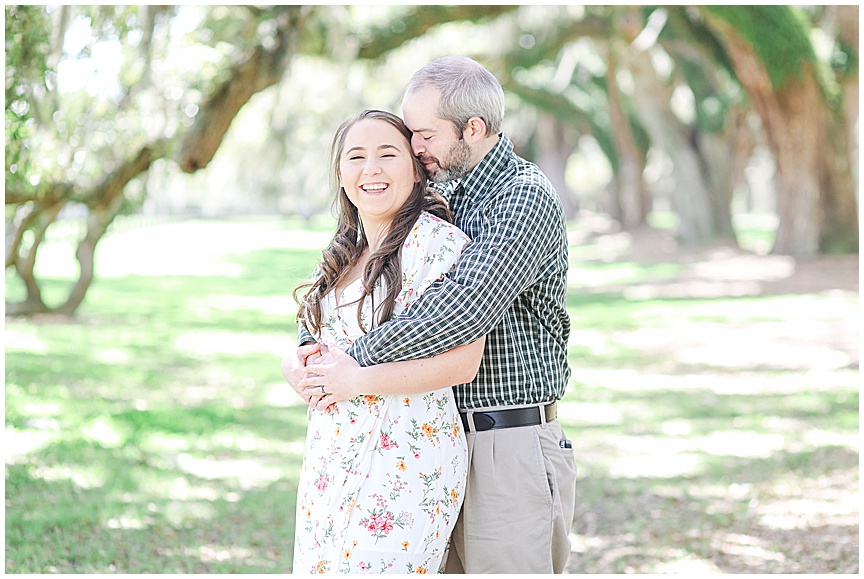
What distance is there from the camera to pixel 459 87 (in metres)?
2.64

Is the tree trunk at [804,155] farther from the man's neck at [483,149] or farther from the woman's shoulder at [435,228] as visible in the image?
the woman's shoulder at [435,228]

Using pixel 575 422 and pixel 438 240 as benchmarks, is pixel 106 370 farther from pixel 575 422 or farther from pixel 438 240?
pixel 438 240

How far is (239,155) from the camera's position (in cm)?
2372

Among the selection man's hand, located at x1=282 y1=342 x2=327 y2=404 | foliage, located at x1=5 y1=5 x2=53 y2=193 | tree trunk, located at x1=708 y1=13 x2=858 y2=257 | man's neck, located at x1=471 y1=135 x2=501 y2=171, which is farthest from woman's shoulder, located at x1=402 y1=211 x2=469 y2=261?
tree trunk, located at x1=708 y1=13 x2=858 y2=257

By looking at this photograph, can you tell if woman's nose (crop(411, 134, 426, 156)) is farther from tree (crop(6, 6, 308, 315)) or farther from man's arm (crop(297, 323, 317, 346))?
tree (crop(6, 6, 308, 315))

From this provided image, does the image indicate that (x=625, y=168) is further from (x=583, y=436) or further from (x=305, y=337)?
(x=305, y=337)

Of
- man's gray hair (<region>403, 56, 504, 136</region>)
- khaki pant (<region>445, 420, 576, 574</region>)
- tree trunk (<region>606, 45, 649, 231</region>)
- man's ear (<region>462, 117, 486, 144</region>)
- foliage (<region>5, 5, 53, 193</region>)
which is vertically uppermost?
tree trunk (<region>606, 45, 649, 231</region>)

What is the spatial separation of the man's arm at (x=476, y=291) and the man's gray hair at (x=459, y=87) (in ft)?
0.81

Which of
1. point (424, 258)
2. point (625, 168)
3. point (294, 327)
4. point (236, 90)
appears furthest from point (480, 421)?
point (625, 168)

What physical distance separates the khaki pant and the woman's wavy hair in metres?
0.48

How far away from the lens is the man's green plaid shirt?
2.47 meters

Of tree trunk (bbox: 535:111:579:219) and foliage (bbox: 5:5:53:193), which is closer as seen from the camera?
foliage (bbox: 5:5:53:193)

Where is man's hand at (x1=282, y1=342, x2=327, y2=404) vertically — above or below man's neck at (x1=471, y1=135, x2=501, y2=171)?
below

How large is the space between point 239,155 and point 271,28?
1611 cm
